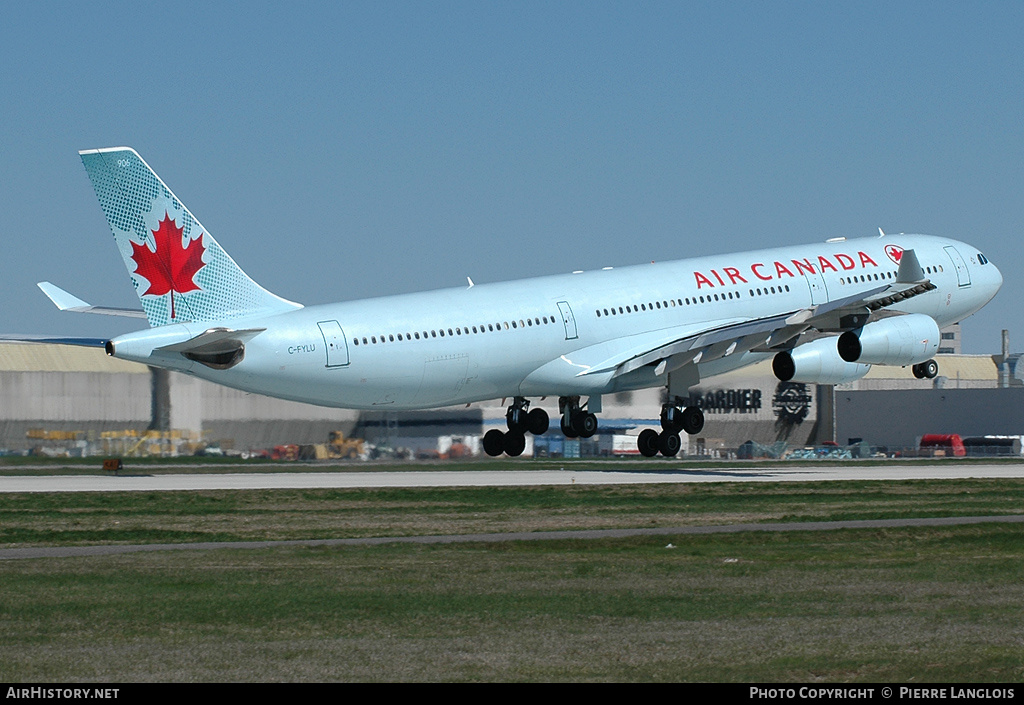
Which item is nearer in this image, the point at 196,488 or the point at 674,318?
the point at 196,488

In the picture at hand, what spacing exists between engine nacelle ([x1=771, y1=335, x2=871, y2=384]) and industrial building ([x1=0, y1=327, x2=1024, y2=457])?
1117 centimetres

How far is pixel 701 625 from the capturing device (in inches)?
862

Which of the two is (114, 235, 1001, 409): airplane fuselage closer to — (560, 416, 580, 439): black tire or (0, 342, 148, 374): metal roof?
(560, 416, 580, 439): black tire

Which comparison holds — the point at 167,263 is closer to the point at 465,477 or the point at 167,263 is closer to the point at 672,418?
the point at 465,477

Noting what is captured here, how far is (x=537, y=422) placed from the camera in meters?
61.9

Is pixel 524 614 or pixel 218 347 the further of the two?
pixel 218 347

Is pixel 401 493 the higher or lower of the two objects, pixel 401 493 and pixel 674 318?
the lower

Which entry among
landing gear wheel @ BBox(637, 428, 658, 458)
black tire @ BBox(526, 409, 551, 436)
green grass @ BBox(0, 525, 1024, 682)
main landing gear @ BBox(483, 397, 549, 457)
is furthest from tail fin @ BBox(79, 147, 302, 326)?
landing gear wheel @ BBox(637, 428, 658, 458)

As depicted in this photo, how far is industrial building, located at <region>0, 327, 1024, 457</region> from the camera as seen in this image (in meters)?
72.9

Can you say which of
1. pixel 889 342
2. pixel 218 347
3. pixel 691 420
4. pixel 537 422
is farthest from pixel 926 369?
pixel 218 347

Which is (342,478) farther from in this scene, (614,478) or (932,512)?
(932,512)

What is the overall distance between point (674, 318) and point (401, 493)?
13.9 meters

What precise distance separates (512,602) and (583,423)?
35146 mm
